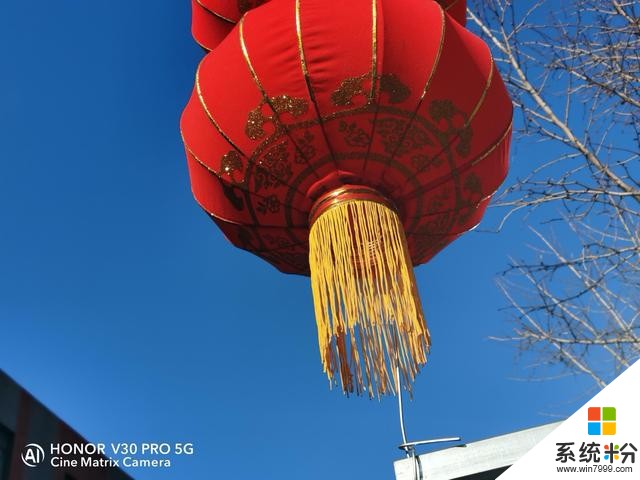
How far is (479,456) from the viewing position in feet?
11.4

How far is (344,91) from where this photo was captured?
2953 mm

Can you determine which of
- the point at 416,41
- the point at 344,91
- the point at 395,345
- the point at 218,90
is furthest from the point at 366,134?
the point at 395,345

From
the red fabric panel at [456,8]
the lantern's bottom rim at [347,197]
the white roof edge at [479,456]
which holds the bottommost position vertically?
the white roof edge at [479,456]

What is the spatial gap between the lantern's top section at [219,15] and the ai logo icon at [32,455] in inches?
287

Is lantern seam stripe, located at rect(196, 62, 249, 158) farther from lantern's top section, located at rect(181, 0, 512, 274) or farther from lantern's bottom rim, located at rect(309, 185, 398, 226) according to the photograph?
lantern's bottom rim, located at rect(309, 185, 398, 226)

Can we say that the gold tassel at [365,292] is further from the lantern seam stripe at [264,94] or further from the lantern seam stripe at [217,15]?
the lantern seam stripe at [217,15]

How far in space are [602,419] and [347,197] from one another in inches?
49.6

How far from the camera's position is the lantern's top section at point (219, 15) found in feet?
11.4

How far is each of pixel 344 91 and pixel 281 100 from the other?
0.77ft

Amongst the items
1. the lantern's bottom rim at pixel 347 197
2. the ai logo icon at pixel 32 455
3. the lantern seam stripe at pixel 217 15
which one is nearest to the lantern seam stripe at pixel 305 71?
the lantern's bottom rim at pixel 347 197

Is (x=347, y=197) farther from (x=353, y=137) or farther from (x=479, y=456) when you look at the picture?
(x=479, y=456)

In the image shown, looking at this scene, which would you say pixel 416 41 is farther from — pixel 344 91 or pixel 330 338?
pixel 330 338

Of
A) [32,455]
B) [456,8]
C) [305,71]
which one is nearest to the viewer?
[305,71]

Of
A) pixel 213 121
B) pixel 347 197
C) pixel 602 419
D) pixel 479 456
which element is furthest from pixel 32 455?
pixel 602 419
